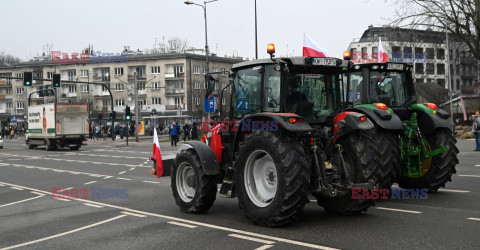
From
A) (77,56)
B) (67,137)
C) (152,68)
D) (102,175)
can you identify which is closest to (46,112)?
(67,137)

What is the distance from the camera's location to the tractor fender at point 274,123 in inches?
276

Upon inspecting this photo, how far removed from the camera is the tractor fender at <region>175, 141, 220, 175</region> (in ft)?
27.3

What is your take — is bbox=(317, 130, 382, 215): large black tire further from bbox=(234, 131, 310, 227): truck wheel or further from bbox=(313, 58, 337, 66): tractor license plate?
bbox=(313, 58, 337, 66): tractor license plate

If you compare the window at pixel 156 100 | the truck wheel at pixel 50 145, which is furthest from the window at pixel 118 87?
the truck wheel at pixel 50 145

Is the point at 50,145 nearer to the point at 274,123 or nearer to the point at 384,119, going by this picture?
the point at 384,119

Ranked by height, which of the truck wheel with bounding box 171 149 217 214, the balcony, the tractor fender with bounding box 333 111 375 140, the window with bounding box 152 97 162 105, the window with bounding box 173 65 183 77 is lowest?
the truck wheel with bounding box 171 149 217 214

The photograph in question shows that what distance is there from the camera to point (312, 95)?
313 inches

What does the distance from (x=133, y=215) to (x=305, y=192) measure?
344 centimetres

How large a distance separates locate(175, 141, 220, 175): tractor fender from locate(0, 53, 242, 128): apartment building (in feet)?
245

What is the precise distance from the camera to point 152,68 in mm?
91750

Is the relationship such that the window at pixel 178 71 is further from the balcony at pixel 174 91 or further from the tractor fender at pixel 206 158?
the tractor fender at pixel 206 158

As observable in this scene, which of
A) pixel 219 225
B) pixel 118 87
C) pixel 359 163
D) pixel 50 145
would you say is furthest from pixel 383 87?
pixel 118 87

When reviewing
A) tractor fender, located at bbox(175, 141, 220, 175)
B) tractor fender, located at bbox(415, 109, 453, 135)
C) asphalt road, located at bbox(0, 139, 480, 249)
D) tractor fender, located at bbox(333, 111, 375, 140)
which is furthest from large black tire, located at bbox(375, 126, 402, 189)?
tractor fender, located at bbox(175, 141, 220, 175)

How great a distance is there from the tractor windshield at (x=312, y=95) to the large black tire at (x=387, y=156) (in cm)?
85
